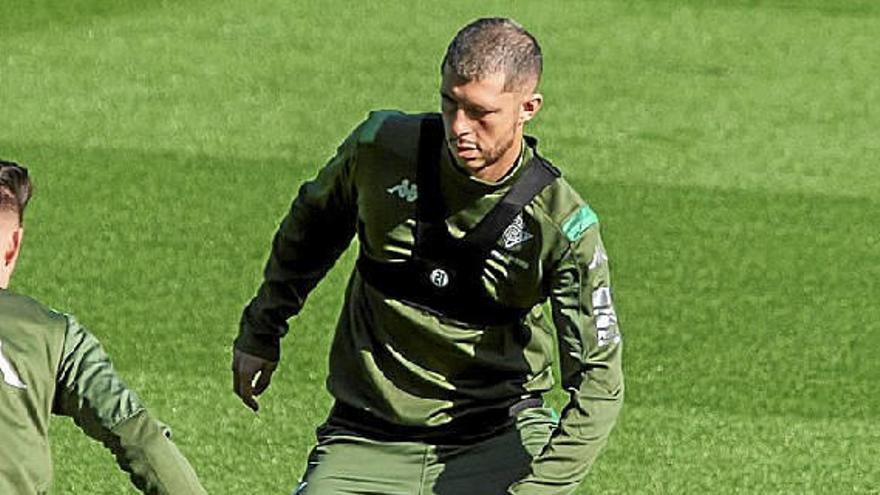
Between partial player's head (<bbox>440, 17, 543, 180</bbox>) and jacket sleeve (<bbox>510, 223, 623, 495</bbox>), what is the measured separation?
0.34 m

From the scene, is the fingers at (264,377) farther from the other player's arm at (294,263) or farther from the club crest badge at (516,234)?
the club crest badge at (516,234)

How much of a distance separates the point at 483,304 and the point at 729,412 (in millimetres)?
3084

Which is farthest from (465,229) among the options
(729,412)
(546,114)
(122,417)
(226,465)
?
(546,114)

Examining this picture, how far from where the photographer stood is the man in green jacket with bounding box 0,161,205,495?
452cm

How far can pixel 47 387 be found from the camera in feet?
15.0

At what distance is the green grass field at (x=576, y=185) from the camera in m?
8.24

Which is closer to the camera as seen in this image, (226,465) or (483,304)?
(483,304)

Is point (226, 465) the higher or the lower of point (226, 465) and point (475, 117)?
the lower

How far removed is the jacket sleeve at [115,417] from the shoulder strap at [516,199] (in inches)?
49.8

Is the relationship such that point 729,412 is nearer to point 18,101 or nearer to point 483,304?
point 483,304

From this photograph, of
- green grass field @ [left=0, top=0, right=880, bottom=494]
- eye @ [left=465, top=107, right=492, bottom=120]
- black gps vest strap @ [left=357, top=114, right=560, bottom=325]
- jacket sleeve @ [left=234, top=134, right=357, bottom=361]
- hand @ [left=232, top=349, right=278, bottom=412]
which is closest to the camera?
eye @ [left=465, top=107, right=492, bottom=120]

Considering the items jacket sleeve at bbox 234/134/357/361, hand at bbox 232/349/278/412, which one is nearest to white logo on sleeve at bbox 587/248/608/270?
jacket sleeve at bbox 234/134/357/361

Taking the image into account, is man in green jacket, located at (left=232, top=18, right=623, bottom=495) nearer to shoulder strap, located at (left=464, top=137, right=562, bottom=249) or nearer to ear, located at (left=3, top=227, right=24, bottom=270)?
shoulder strap, located at (left=464, top=137, right=562, bottom=249)

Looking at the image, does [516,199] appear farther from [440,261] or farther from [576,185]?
[576,185]
